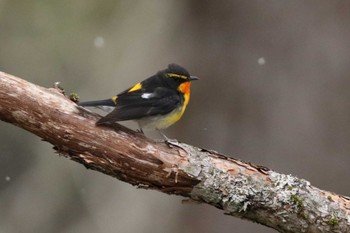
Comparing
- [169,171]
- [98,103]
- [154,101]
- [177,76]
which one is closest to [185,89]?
A: [177,76]

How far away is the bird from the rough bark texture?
197 millimetres

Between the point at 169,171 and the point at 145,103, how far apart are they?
73 cm

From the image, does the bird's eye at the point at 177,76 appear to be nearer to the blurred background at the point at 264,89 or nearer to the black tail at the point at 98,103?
the black tail at the point at 98,103

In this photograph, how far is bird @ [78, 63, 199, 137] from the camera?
454 centimetres

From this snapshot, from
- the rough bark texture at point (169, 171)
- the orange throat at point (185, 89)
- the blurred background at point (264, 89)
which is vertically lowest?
the rough bark texture at point (169, 171)

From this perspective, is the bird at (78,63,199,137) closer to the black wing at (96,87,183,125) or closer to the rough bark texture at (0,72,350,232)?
the black wing at (96,87,183,125)

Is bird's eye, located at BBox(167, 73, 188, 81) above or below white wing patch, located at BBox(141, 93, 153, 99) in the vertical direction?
Answer: above

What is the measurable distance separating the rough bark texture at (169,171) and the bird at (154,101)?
0.20 metres

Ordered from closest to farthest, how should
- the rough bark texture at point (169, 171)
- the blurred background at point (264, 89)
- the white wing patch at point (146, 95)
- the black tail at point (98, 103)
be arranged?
the rough bark texture at point (169, 171)
the black tail at point (98, 103)
the white wing patch at point (146, 95)
the blurred background at point (264, 89)

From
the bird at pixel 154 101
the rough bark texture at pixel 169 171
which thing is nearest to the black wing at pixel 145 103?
the bird at pixel 154 101

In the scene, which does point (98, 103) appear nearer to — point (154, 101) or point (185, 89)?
point (154, 101)

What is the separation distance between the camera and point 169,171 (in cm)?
414

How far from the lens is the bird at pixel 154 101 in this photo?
454 cm

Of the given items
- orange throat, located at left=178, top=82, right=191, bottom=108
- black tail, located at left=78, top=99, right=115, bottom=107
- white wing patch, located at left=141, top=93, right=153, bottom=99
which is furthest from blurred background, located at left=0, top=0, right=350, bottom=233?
black tail, located at left=78, top=99, right=115, bottom=107
